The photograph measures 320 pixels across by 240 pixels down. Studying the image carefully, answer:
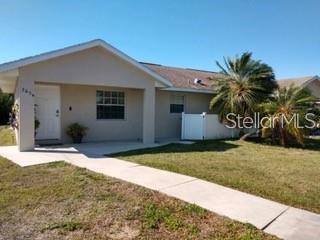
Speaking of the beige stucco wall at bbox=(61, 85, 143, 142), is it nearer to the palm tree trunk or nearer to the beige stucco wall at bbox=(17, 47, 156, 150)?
the beige stucco wall at bbox=(17, 47, 156, 150)

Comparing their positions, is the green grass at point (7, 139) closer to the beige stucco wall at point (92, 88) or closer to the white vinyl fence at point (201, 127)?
the beige stucco wall at point (92, 88)

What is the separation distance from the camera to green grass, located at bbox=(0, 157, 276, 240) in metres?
4.66

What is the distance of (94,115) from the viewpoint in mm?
15180

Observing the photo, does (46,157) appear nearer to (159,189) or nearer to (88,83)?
(88,83)

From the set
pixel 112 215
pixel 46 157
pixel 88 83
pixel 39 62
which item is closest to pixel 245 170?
pixel 112 215

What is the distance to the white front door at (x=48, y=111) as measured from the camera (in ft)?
46.0

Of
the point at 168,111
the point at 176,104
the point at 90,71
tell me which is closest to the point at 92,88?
the point at 90,71

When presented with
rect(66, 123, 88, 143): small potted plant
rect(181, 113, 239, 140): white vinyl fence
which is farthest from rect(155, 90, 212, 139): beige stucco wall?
rect(66, 123, 88, 143): small potted plant

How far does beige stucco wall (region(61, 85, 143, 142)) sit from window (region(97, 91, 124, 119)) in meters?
0.23

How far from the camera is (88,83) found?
508 inches

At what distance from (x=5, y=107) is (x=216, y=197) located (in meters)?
28.7

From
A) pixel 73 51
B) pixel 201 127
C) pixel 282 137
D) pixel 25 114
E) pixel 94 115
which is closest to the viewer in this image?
pixel 25 114

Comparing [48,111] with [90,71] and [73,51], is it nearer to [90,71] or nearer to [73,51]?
[90,71]

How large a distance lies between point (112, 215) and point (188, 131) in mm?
12084
